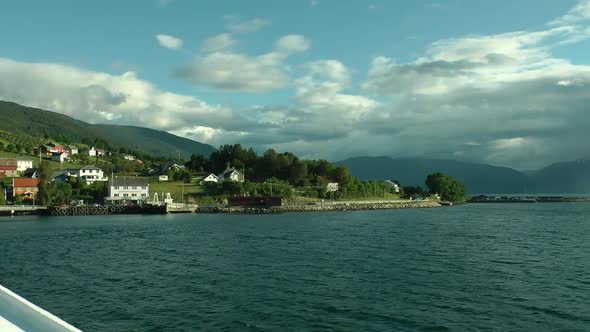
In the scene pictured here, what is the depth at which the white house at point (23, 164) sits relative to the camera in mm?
147125

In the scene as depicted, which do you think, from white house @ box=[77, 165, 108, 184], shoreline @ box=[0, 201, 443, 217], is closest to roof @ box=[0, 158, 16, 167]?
→ white house @ box=[77, 165, 108, 184]

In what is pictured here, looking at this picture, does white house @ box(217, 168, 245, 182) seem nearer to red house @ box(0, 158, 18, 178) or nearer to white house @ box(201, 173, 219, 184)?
white house @ box(201, 173, 219, 184)

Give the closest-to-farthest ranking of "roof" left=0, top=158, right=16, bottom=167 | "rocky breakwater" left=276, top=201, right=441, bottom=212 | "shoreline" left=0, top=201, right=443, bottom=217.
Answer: "shoreline" left=0, top=201, right=443, bottom=217 < "rocky breakwater" left=276, top=201, right=441, bottom=212 < "roof" left=0, top=158, right=16, bottom=167

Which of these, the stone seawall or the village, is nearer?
the stone seawall

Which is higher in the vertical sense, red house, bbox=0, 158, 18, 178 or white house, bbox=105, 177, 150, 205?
red house, bbox=0, 158, 18, 178

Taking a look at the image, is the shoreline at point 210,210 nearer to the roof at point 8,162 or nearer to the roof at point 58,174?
the roof at point 58,174

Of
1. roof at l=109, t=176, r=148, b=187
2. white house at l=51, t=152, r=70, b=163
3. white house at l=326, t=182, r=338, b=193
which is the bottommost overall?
white house at l=326, t=182, r=338, b=193

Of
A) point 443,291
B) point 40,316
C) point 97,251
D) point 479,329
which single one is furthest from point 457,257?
point 40,316

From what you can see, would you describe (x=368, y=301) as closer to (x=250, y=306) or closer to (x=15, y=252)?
(x=250, y=306)

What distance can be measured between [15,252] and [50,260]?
7.70 m

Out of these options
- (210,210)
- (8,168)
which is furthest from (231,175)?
(8,168)

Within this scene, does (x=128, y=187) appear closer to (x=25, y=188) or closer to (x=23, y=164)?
(x=25, y=188)

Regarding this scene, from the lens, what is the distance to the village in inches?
4626

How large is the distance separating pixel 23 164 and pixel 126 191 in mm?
54538
